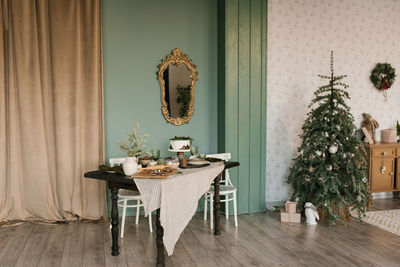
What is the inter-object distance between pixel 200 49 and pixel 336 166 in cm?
226

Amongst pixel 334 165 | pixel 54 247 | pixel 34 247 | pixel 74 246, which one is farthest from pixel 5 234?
pixel 334 165

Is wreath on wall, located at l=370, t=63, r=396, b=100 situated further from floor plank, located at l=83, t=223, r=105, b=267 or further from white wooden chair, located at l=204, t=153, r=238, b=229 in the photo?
floor plank, located at l=83, t=223, r=105, b=267

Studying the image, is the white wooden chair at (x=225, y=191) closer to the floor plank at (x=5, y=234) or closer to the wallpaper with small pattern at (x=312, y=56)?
the wallpaper with small pattern at (x=312, y=56)

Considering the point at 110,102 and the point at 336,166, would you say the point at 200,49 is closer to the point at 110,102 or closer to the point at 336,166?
the point at 110,102

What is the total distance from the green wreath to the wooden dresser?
37.9 inches

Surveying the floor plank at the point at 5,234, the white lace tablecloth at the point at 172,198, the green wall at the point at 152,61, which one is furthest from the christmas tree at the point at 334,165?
the floor plank at the point at 5,234

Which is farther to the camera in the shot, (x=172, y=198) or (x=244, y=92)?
(x=244, y=92)

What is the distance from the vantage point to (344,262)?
9.94ft

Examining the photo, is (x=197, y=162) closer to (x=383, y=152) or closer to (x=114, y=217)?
(x=114, y=217)

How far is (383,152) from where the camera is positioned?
5.16 meters

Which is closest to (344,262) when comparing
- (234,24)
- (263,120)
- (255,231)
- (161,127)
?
(255,231)

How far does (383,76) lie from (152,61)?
3.67 meters

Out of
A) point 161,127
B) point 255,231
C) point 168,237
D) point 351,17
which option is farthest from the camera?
point 351,17

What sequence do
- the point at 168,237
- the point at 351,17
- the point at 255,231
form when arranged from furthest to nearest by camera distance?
1. the point at 351,17
2. the point at 255,231
3. the point at 168,237
